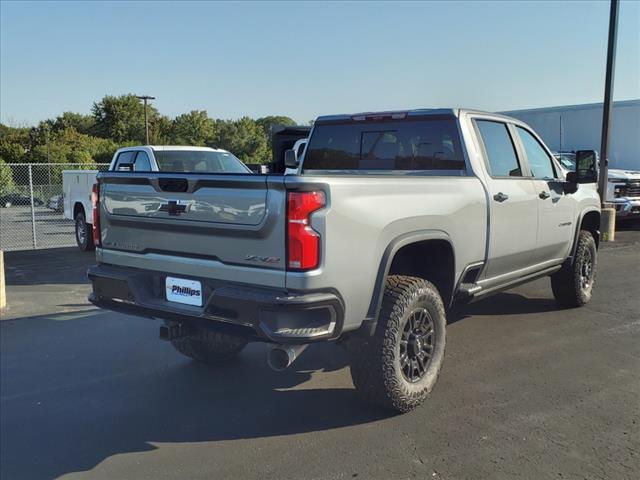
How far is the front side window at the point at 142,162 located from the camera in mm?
9977

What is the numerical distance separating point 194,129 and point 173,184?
64.9m

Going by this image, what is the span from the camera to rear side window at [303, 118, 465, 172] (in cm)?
492

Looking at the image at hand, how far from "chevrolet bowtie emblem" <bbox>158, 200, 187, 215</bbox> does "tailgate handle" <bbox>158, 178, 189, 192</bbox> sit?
8 centimetres

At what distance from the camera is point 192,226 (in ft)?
11.9

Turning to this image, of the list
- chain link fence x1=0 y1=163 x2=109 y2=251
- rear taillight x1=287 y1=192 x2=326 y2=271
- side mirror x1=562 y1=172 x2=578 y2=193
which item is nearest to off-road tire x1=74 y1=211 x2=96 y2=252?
chain link fence x1=0 y1=163 x2=109 y2=251

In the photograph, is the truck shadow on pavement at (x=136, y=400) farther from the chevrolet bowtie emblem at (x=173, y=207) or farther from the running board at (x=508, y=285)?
the chevrolet bowtie emblem at (x=173, y=207)

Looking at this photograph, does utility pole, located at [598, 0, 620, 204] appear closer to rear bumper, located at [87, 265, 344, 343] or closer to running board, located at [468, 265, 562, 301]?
running board, located at [468, 265, 562, 301]

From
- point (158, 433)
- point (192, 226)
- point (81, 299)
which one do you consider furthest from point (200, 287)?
point (81, 299)

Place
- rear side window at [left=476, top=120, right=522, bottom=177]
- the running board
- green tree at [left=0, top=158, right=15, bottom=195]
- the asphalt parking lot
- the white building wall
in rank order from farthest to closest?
1. green tree at [left=0, top=158, right=15, bottom=195]
2. the white building wall
3. rear side window at [left=476, top=120, right=522, bottom=177]
4. the running board
5. the asphalt parking lot

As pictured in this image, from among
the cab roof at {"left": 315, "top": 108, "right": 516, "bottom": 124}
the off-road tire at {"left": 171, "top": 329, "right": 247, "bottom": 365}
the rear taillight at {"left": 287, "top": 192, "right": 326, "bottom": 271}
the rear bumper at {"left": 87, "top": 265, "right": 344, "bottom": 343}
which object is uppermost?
the cab roof at {"left": 315, "top": 108, "right": 516, "bottom": 124}

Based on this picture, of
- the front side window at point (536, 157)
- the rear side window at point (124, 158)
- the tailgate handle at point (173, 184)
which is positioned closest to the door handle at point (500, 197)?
the front side window at point (536, 157)

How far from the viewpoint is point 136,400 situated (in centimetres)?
429

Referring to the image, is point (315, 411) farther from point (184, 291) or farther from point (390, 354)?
point (184, 291)

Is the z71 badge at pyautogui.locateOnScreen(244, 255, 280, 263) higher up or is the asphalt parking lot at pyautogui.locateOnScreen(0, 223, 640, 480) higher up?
the z71 badge at pyautogui.locateOnScreen(244, 255, 280, 263)
